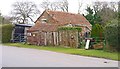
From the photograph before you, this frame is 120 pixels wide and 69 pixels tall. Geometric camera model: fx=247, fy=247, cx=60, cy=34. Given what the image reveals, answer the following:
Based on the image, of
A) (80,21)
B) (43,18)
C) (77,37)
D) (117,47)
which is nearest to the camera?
(117,47)

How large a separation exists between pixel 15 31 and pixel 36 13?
2718 centimetres

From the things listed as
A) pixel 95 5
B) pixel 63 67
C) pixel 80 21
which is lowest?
pixel 63 67

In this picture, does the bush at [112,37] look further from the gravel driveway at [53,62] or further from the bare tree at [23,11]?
the bare tree at [23,11]

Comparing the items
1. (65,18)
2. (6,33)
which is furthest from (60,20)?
(6,33)

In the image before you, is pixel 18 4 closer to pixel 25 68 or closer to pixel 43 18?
pixel 43 18

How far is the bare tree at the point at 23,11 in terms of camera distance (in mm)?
63469

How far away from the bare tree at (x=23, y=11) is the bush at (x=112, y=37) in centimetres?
4364

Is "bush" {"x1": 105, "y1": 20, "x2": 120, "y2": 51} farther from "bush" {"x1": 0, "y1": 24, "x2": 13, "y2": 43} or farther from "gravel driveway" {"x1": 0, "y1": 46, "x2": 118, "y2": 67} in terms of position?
"bush" {"x1": 0, "y1": 24, "x2": 13, "y2": 43}

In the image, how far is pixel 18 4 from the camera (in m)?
64.9

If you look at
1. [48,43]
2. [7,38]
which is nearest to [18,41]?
[7,38]

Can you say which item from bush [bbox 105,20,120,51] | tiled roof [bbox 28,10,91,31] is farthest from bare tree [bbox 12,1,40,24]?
bush [bbox 105,20,120,51]

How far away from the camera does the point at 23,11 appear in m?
64.6

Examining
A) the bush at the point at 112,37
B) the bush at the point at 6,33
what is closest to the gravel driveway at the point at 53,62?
the bush at the point at 112,37

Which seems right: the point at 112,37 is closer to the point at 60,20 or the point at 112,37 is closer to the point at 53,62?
the point at 53,62
